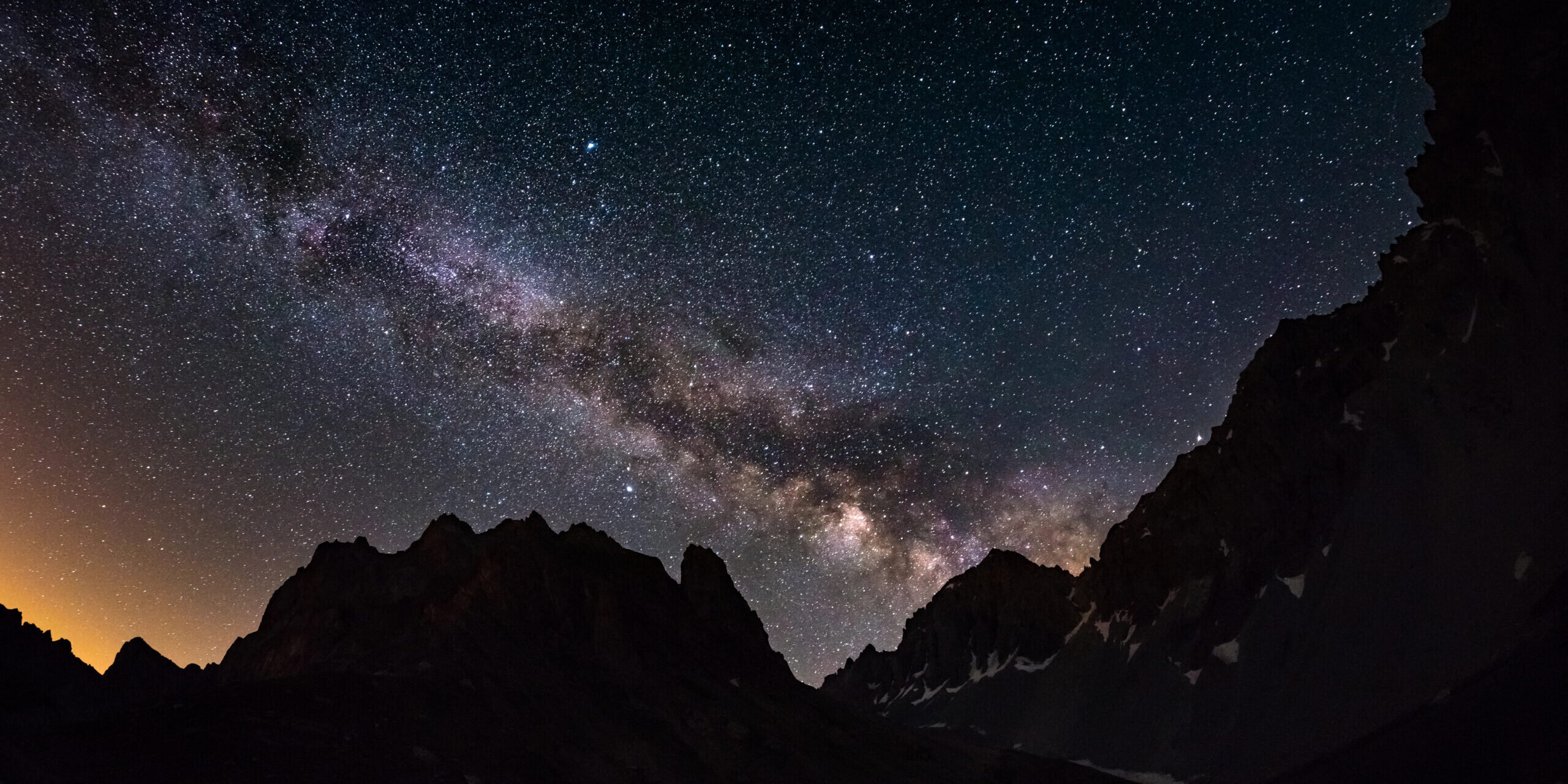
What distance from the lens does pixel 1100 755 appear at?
11250 centimetres

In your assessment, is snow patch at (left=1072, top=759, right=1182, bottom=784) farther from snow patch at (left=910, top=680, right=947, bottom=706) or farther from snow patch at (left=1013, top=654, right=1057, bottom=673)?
snow patch at (left=910, top=680, right=947, bottom=706)

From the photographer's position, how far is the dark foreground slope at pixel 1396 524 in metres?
74.6

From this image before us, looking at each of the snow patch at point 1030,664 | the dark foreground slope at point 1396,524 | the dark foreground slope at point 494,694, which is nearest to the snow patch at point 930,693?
the snow patch at point 1030,664

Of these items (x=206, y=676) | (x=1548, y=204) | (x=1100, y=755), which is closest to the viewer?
(x=1548, y=204)

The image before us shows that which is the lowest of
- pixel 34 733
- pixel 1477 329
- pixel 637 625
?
pixel 34 733

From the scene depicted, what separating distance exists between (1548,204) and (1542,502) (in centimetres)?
2721

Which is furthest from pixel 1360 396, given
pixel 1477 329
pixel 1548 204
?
pixel 1548 204

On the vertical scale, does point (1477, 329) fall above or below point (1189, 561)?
above

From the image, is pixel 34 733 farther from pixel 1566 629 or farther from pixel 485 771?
pixel 1566 629

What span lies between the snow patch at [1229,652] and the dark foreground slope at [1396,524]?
13.9 inches

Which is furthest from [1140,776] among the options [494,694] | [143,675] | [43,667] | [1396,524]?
[43,667]

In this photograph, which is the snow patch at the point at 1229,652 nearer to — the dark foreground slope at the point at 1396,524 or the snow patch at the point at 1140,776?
the dark foreground slope at the point at 1396,524

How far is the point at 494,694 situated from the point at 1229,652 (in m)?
91.9

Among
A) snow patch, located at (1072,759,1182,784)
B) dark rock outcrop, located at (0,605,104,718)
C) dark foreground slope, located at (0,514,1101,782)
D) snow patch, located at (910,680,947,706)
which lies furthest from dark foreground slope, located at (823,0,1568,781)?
dark rock outcrop, located at (0,605,104,718)
